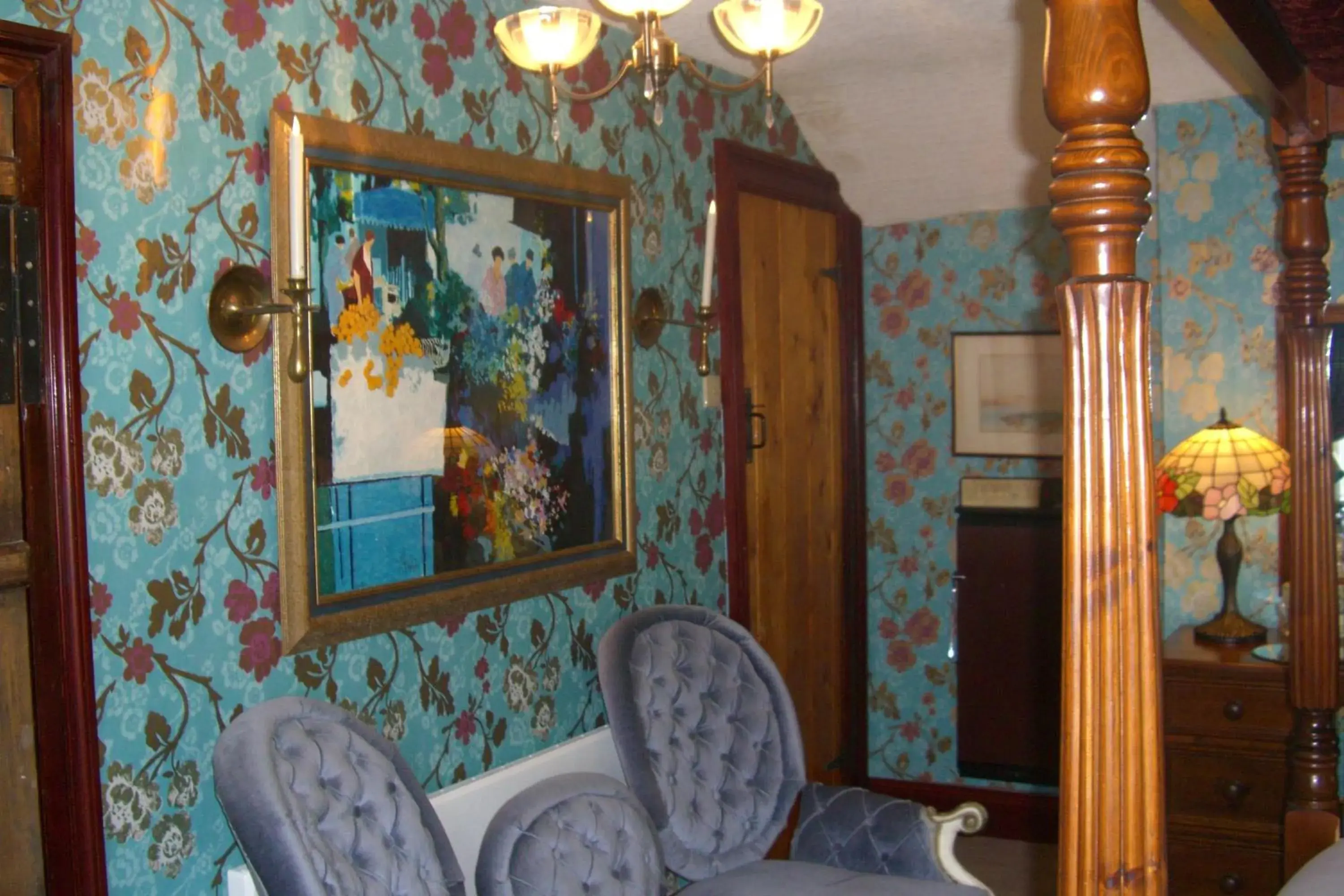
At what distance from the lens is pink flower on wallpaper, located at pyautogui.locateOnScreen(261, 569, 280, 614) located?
87.8 inches

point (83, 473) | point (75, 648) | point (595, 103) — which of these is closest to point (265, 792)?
point (75, 648)

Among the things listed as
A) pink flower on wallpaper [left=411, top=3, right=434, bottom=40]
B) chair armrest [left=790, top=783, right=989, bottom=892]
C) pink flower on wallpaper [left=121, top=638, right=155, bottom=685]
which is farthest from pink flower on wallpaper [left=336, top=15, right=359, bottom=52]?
chair armrest [left=790, top=783, right=989, bottom=892]

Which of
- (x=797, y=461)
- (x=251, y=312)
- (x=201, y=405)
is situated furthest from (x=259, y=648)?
(x=797, y=461)

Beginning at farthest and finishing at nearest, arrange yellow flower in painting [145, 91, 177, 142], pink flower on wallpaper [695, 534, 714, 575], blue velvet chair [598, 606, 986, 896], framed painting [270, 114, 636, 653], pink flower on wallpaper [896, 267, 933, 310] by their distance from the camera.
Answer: pink flower on wallpaper [896, 267, 933, 310] → pink flower on wallpaper [695, 534, 714, 575] → blue velvet chair [598, 606, 986, 896] → framed painting [270, 114, 636, 653] → yellow flower in painting [145, 91, 177, 142]

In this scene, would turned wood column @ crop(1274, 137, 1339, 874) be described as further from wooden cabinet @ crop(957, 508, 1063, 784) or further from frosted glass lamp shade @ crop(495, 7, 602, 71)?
frosted glass lamp shade @ crop(495, 7, 602, 71)

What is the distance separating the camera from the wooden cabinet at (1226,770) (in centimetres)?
340

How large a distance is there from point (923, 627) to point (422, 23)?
2.81m

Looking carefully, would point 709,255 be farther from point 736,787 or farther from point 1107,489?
point 1107,489

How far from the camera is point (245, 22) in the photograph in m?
2.20

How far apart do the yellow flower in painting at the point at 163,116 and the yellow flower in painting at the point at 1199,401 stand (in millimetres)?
2922

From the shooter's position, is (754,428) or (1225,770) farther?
(754,428)

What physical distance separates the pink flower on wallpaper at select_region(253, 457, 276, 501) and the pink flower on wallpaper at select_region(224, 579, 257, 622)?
0.51ft

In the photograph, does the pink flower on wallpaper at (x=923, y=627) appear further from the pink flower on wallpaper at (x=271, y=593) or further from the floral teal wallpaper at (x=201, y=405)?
the pink flower on wallpaper at (x=271, y=593)

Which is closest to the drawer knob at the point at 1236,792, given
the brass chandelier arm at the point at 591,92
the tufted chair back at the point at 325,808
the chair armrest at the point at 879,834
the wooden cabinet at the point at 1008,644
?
the wooden cabinet at the point at 1008,644
